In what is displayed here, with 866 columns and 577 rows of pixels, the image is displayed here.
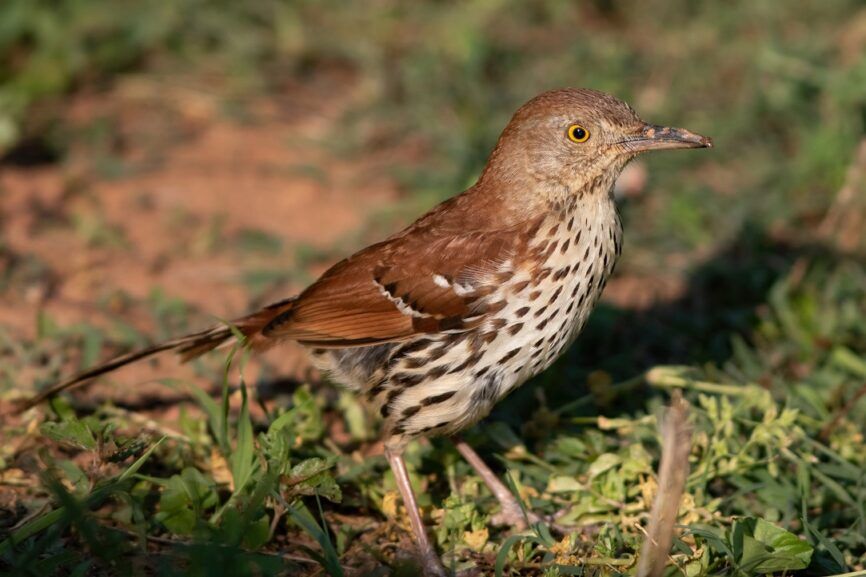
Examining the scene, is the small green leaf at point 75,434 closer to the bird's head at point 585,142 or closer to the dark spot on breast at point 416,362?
the dark spot on breast at point 416,362

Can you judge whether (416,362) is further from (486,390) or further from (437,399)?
(486,390)

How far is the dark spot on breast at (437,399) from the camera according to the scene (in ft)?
12.5

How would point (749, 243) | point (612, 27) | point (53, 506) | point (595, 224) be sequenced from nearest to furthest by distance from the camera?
point (53, 506) < point (595, 224) < point (749, 243) < point (612, 27)

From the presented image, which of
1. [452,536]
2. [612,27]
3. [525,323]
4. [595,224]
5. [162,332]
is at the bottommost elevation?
[452,536]

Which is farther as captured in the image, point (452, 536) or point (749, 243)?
point (749, 243)

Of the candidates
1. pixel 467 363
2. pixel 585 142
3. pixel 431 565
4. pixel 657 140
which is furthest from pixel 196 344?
pixel 657 140

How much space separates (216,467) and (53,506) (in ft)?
1.94

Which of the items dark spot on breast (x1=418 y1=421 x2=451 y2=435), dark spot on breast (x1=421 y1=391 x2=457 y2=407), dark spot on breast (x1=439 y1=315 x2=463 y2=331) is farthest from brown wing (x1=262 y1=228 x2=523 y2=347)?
dark spot on breast (x1=418 y1=421 x2=451 y2=435)

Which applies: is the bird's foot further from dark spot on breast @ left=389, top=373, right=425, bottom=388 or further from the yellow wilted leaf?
dark spot on breast @ left=389, top=373, right=425, bottom=388

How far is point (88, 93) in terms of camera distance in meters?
7.21

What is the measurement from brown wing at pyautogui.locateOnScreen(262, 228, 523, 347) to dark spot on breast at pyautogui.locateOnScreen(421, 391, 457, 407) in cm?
22

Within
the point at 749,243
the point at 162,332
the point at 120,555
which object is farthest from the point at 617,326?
the point at 120,555

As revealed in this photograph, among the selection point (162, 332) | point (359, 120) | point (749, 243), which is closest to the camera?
point (162, 332)

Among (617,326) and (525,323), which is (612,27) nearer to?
(617,326)
